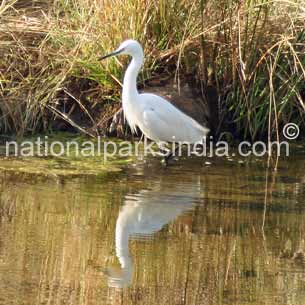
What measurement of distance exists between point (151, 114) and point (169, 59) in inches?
37.5

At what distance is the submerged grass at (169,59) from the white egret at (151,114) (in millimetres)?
432

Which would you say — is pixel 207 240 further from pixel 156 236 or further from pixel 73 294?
pixel 73 294

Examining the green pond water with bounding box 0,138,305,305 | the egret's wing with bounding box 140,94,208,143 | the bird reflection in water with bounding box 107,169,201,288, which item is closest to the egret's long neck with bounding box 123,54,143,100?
the egret's wing with bounding box 140,94,208,143

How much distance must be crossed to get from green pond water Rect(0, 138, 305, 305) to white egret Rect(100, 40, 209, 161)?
22 cm

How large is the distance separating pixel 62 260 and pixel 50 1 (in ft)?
15.9

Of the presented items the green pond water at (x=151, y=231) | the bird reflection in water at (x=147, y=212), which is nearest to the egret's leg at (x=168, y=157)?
the green pond water at (x=151, y=231)

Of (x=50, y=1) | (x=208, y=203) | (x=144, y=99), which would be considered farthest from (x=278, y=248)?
(x=50, y=1)

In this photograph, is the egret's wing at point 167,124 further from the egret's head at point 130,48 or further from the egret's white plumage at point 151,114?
the egret's head at point 130,48

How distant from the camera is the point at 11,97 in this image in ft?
27.0

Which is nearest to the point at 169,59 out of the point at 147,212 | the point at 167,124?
the point at 167,124

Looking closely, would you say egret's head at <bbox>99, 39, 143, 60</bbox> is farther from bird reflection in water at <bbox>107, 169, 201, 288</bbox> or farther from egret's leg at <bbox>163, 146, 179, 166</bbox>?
bird reflection in water at <bbox>107, 169, 201, 288</bbox>

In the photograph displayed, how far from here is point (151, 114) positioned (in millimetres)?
7680

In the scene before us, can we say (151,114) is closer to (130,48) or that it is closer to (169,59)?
(130,48)

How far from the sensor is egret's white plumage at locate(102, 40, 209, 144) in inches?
300
